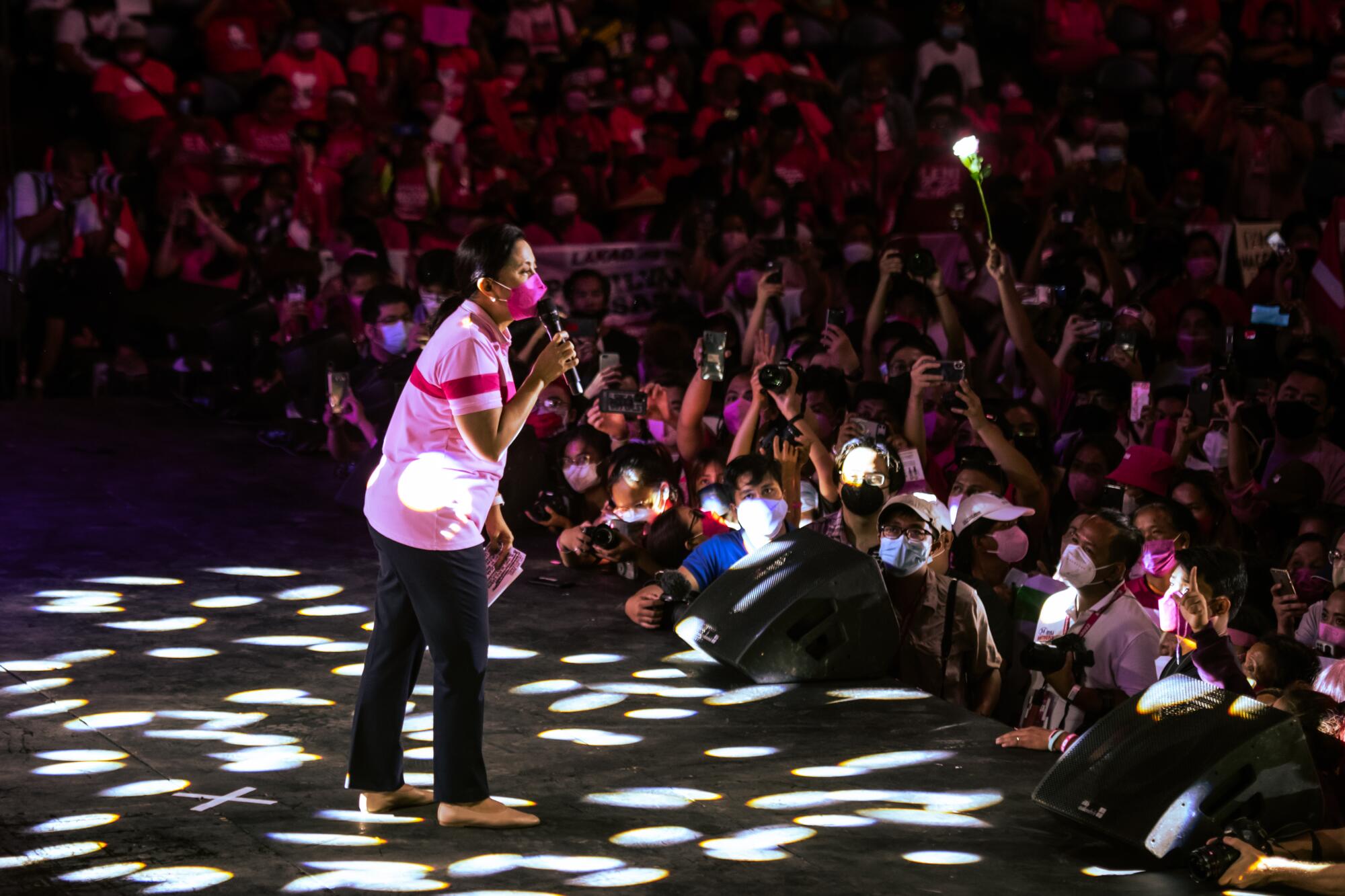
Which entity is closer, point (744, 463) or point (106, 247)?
point (744, 463)

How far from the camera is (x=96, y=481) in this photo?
8.12 m

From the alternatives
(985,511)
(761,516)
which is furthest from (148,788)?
(985,511)

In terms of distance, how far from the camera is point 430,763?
4.74m

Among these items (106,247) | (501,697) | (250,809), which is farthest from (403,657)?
(106,247)

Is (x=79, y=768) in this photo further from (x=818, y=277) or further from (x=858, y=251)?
(x=858, y=251)

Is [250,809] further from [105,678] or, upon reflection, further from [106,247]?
[106,247]

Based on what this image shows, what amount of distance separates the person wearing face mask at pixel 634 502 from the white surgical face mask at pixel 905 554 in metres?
1.32

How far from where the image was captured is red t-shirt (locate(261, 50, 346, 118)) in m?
11.5

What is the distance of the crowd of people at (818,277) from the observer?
223 inches

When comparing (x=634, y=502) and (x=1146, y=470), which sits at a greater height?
(x=1146, y=470)

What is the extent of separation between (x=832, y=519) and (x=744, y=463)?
1.17 feet

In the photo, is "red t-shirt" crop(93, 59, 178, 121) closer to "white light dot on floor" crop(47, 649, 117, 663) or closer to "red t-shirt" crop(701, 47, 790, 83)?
"red t-shirt" crop(701, 47, 790, 83)

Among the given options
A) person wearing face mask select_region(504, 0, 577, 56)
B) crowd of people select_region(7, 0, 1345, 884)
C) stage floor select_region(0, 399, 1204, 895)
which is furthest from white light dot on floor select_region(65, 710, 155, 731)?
person wearing face mask select_region(504, 0, 577, 56)

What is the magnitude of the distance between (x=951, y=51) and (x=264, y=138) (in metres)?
4.63
